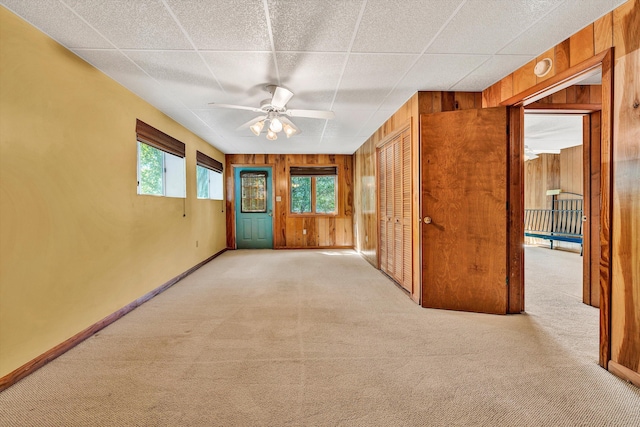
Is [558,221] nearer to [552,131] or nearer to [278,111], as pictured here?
[552,131]

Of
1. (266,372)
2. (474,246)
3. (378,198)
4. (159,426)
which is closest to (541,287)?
(474,246)

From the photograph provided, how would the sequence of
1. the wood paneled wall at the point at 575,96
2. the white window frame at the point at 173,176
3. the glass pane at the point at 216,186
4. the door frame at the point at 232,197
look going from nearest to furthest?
the wood paneled wall at the point at 575,96 → the white window frame at the point at 173,176 → the glass pane at the point at 216,186 → the door frame at the point at 232,197

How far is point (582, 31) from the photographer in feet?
6.44

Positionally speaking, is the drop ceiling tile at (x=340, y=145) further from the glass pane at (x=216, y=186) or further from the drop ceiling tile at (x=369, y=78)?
the glass pane at (x=216, y=186)

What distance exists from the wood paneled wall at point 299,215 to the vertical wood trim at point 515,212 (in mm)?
4375

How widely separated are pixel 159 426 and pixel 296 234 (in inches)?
222

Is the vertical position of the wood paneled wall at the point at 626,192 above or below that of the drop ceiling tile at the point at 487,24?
below

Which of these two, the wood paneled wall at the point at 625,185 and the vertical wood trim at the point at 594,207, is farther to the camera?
the vertical wood trim at the point at 594,207

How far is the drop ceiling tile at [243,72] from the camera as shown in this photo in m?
2.29

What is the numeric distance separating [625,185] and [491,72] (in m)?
1.48

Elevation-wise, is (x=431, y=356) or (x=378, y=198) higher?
(x=378, y=198)

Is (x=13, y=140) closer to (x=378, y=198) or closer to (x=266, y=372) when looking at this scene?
(x=266, y=372)

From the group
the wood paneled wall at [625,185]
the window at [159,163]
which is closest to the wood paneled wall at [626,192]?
the wood paneled wall at [625,185]

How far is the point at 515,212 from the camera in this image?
9.09ft
